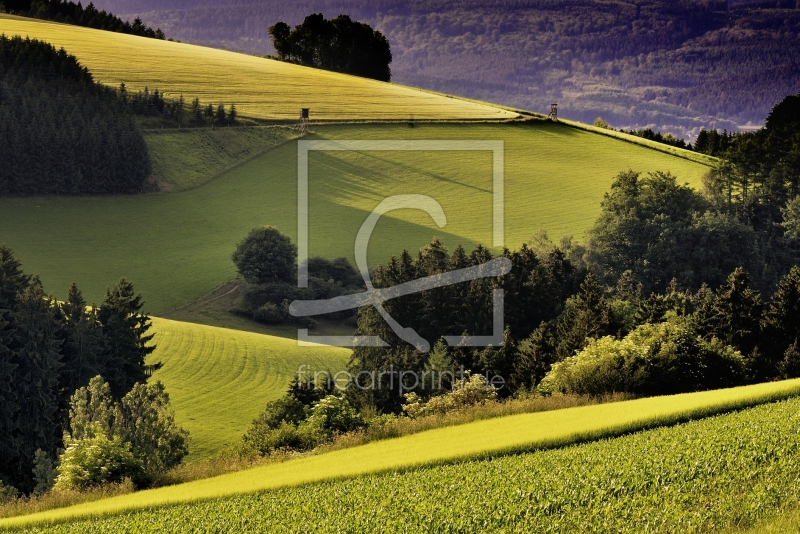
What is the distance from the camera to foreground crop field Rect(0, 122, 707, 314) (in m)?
81.5

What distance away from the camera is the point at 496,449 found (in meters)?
25.3

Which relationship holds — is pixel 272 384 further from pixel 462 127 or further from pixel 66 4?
pixel 66 4

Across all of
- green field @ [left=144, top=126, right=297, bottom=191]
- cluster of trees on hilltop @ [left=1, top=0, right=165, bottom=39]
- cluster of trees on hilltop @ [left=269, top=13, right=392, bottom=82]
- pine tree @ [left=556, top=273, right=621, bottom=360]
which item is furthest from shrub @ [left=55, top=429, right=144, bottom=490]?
cluster of trees on hilltop @ [left=1, top=0, right=165, bottom=39]

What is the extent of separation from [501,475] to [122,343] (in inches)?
1448

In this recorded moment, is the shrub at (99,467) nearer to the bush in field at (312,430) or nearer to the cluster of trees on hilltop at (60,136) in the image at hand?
the bush in field at (312,430)

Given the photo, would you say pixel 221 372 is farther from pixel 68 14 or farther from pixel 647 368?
pixel 68 14

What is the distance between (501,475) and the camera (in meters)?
21.9

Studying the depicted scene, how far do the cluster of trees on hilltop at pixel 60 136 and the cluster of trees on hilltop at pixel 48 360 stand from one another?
40.6 m

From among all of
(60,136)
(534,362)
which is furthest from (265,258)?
(534,362)

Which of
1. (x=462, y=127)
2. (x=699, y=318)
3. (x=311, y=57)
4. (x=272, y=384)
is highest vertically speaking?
(x=311, y=57)

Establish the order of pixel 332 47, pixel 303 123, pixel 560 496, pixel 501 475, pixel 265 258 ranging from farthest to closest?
pixel 332 47 < pixel 303 123 < pixel 265 258 < pixel 501 475 < pixel 560 496

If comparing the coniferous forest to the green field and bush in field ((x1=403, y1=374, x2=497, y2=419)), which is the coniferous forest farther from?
the green field

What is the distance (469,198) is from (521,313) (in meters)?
33.8

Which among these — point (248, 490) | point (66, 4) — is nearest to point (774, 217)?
point (248, 490)
